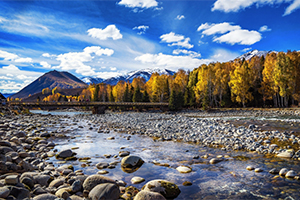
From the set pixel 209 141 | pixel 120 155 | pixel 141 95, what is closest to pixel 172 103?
pixel 141 95

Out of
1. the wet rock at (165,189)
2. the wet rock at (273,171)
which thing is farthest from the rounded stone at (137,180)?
the wet rock at (273,171)

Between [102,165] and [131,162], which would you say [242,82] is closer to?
[131,162]

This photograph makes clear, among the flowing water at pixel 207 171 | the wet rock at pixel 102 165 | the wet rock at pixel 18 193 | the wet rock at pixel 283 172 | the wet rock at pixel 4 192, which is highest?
the wet rock at pixel 4 192

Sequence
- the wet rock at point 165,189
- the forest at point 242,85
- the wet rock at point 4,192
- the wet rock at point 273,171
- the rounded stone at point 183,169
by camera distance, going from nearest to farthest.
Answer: the wet rock at point 4,192 → the wet rock at point 165,189 → the wet rock at point 273,171 → the rounded stone at point 183,169 → the forest at point 242,85

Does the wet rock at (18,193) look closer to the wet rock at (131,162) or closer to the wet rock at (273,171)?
the wet rock at (131,162)

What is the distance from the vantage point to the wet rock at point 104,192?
428 cm

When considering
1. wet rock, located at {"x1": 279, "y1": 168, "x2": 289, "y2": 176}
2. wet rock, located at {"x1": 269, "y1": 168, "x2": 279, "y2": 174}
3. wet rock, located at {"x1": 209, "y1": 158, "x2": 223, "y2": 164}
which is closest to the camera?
wet rock, located at {"x1": 279, "y1": 168, "x2": 289, "y2": 176}

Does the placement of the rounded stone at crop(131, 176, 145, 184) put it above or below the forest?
below

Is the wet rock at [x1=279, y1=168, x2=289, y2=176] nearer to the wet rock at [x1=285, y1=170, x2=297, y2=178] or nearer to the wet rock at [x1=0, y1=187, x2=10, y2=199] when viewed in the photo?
the wet rock at [x1=285, y1=170, x2=297, y2=178]

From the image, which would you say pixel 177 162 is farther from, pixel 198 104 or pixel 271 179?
pixel 198 104

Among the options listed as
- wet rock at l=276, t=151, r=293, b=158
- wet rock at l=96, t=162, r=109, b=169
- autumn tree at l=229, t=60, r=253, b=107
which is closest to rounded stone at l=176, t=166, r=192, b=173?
wet rock at l=96, t=162, r=109, b=169

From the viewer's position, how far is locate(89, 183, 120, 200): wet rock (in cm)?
428

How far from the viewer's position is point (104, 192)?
14.2 feet

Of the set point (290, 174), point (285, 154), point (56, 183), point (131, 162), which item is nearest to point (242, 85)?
point (285, 154)
